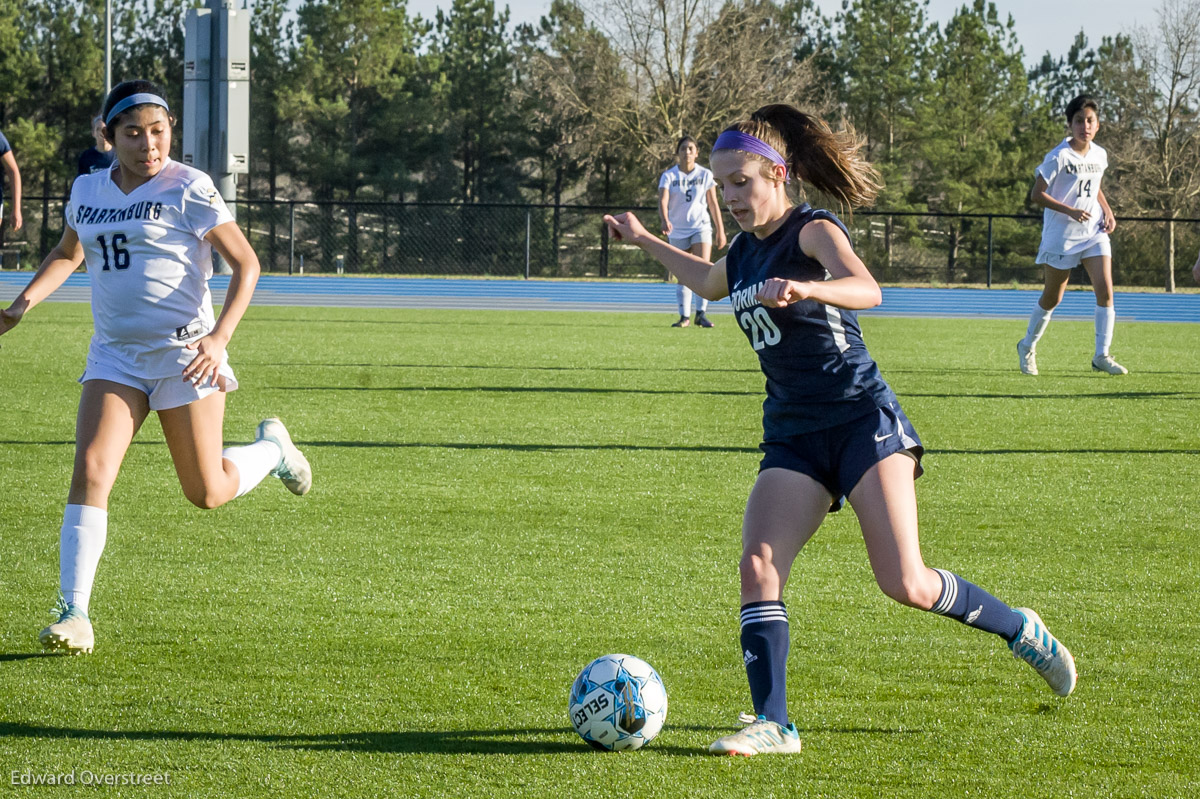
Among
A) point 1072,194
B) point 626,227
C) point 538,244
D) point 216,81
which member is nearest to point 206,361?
point 626,227

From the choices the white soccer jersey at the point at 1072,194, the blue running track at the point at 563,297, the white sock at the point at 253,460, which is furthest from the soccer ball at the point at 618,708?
the blue running track at the point at 563,297

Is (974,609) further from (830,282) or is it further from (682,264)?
(682,264)

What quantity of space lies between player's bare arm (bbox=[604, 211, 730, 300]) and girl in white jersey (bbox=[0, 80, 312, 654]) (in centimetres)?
126

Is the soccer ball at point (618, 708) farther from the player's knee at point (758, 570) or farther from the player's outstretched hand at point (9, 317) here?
the player's outstretched hand at point (9, 317)

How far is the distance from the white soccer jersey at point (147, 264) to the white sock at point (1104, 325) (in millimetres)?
9823

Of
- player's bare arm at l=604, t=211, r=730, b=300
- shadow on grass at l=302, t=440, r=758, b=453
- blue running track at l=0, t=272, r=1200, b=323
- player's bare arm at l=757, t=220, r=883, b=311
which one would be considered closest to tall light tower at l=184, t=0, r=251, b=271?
shadow on grass at l=302, t=440, r=758, b=453

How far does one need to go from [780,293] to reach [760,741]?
113 cm

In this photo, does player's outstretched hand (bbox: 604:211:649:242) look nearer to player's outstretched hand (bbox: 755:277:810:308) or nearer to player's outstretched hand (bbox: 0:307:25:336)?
player's outstretched hand (bbox: 755:277:810:308)

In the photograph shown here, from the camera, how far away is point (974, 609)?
3.73 metres

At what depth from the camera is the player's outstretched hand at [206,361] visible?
167 inches

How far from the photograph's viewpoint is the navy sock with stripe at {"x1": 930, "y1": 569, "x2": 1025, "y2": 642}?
3.67m

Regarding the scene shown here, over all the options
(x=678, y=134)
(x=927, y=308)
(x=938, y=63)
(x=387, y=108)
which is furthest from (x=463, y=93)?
(x=927, y=308)

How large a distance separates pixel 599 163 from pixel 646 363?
124ft

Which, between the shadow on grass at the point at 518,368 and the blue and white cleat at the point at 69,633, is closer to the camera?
the blue and white cleat at the point at 69,633
